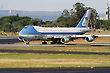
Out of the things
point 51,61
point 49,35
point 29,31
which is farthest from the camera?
point 49,35

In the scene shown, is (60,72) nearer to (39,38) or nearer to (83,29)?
(39,38)

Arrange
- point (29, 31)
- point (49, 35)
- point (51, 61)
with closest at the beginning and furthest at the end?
point (51, 61) < point (29, 31) < point (49, 35)

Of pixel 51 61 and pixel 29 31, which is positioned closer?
pixel 51 61

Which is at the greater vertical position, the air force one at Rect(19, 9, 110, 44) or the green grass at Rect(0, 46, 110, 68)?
the air force one at Rect(19, 9, 110, 44)

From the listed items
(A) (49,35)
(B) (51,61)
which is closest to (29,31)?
(A) (49,35)

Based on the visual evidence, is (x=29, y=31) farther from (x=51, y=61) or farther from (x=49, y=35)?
(x=51, y=61)

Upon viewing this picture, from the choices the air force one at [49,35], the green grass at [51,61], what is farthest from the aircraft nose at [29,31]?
the green grass at [51,61]

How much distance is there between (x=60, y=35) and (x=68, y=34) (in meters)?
2.46

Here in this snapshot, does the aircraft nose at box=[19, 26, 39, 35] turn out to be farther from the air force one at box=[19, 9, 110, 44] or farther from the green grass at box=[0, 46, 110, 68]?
the green grass at box=[0, 46, 110, 68]

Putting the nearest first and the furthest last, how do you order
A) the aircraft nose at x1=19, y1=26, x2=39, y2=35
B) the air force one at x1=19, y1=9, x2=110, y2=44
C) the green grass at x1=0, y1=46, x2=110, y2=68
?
1. the green grass at x1=0, y1=46, x2=110, y2=68
2. the aircraft nose at x1=19, y1=26, x2=39, y2=35
3. the air force one at x1=19, y1=9, x2=110, y2=44

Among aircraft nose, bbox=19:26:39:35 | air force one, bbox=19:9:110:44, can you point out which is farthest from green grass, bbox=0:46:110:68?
air force one, bbox=19:9:110:44

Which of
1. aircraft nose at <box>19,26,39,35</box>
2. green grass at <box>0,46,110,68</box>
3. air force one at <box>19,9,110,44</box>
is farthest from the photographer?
air force one at <box>19,9,110,44</box>

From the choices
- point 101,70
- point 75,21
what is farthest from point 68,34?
point 75,21

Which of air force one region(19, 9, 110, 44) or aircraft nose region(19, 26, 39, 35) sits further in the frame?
air force one region(19, 9, 110, 44)
